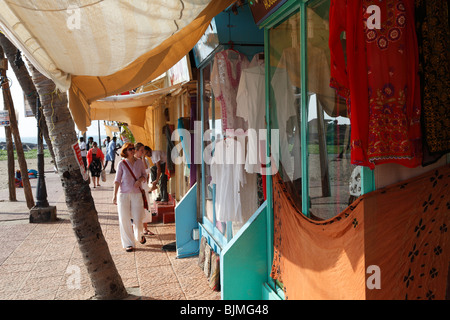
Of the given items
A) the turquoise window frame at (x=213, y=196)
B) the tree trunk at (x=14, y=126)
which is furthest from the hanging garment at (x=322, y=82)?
the tree trunk at (x=14, y=126)

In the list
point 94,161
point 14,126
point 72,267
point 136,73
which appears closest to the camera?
point 136,73

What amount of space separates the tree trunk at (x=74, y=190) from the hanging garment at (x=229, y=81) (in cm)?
181

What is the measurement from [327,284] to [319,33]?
1.98m

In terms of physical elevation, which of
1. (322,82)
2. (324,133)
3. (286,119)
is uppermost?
(322,82)

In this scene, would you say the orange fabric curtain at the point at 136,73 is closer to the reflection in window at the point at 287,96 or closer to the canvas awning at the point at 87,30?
the canvas awning at the point at 87,30

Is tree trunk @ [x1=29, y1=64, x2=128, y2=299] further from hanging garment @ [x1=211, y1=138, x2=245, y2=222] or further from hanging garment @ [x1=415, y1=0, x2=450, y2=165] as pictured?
hanging garment @ [x1=415, y1=0, x2=450, y2=165]

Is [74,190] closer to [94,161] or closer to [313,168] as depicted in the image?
[313,168]

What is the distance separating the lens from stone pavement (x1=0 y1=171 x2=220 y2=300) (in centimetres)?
507

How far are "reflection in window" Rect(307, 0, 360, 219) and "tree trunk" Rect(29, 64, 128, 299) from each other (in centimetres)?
262

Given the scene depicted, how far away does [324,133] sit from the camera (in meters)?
3.25

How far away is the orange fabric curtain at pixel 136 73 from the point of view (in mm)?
3936

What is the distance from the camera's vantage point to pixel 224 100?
480 cm

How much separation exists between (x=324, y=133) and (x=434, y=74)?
992mm

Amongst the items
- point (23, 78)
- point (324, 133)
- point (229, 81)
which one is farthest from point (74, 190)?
point (23, 78)
